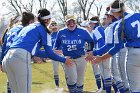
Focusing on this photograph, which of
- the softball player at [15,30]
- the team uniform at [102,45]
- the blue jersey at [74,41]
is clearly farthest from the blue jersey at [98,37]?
the softball player at [15,30]

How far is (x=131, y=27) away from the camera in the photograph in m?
7.11

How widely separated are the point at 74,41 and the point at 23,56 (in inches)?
131

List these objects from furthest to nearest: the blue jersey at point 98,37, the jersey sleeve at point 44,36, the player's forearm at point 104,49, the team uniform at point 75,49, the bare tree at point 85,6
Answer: the bare tree at point 85,6
the blue jersey at point 98,37
the team uniform at point 75,49
the player's forearm at point 104,49
the jersey sleeve at point 44,36

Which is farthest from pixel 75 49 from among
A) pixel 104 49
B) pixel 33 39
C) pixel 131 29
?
pixel 131 29

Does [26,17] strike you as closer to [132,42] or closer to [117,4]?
[117,4]

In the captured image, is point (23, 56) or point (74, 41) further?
point (74, 41)

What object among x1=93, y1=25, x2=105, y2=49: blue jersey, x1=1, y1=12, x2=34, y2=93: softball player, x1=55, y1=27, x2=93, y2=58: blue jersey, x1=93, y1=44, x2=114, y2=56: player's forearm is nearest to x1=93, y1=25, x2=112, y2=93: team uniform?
x1=93, y1=25, x2=105, y2=49: blue jersey

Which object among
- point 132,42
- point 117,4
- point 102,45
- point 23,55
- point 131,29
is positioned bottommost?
point 102,45

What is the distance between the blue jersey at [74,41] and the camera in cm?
1028

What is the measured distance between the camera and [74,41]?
10.3m

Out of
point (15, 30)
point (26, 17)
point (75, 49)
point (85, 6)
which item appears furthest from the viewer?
point (85, 6)

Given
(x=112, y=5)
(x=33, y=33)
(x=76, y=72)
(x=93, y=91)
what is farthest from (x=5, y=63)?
(x=93, y=91)

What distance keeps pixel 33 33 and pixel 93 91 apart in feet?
19.6

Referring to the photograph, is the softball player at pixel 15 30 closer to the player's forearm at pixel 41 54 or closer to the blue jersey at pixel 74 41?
the player's forearm at pixel 41 54
